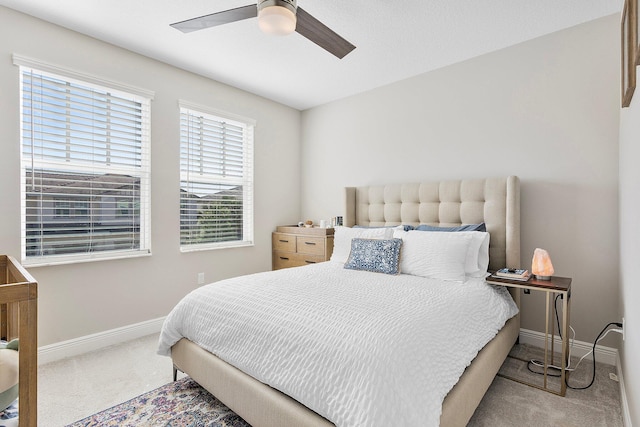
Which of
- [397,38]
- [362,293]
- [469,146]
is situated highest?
[397,38]

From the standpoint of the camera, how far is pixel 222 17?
1.89 meters

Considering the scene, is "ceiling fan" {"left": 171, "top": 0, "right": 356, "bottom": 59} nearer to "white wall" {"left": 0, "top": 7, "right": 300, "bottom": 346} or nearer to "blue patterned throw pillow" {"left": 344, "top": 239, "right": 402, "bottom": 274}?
"white wall" {"left": 0, "top": 7, "right": 300, "bottom": 346}

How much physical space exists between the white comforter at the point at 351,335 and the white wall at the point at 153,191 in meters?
1.11

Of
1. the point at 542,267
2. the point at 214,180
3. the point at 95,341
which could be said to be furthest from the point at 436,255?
the point at 95,341

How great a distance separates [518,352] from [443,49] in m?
2.71

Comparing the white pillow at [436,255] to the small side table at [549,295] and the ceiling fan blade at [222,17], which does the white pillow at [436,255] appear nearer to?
the small side table at [549,295]

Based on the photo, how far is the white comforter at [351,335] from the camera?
120 cm

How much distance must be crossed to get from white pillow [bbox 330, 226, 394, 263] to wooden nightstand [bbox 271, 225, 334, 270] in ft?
1.85

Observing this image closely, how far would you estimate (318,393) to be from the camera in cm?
129

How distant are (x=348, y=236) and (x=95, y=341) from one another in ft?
7.93

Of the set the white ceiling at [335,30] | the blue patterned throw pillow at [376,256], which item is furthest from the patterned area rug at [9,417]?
the white ceiling at [335,30]

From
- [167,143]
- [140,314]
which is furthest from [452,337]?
[167,143]

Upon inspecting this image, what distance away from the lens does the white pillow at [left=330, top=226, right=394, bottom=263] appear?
9.68 ft

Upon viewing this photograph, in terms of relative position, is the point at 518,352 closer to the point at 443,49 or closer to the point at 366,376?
the point at 366,376
